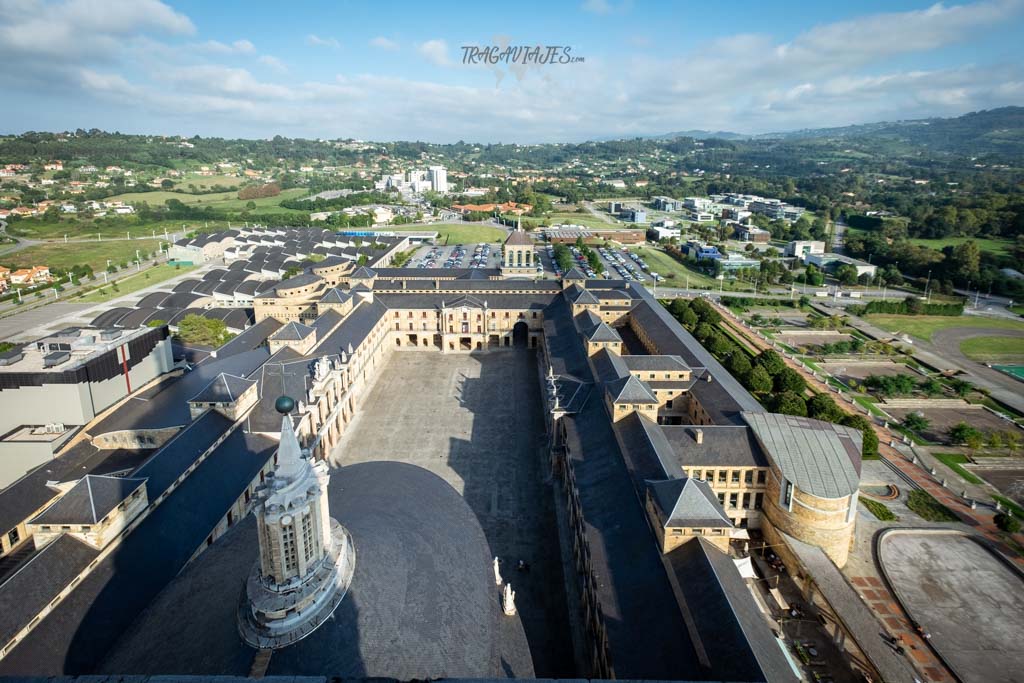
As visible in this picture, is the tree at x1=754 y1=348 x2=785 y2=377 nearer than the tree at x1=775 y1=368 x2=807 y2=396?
No

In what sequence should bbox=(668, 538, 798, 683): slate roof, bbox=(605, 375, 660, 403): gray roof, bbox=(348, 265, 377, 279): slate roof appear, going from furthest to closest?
bbox=(348, 265, 377, 279): slate roof, bbox=(605, 375, 660, 403): gray roof, bbox=(668, 538, 798, 683): slate roof

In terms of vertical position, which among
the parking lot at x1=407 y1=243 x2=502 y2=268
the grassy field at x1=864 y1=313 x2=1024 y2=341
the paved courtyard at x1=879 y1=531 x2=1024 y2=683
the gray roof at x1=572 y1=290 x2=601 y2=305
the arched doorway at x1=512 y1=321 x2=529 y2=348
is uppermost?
the gray roof at x1=572 y1=290 x2=601 y2=305

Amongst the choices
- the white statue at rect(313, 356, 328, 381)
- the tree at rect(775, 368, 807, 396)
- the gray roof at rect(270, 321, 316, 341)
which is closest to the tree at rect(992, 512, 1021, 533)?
the tree at rect(775, 368, 807, 396)

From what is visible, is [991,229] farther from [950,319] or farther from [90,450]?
[90,450]

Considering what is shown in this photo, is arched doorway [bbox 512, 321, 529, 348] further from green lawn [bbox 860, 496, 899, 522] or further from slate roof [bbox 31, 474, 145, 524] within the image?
slate roof [bbox 31, 474, 145, 524]

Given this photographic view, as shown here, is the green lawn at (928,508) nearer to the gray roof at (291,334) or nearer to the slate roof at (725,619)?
the slate roof at (725,619)

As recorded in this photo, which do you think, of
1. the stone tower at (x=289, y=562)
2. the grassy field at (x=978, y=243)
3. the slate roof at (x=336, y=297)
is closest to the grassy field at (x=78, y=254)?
the slate roof at (x=336, y=297)
